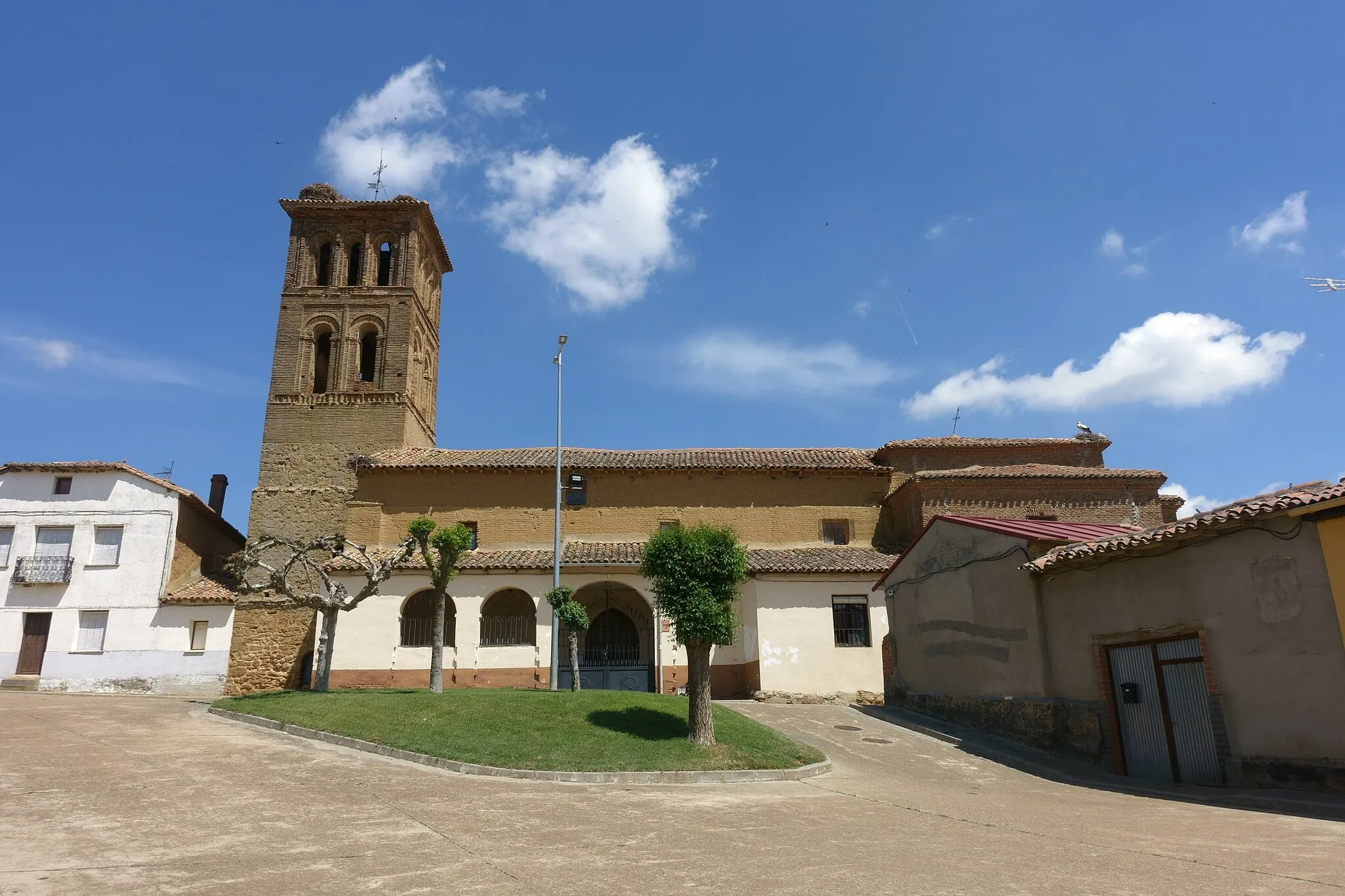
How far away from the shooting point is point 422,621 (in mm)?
25406

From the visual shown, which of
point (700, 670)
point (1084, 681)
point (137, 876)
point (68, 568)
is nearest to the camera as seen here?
point (137, 876)

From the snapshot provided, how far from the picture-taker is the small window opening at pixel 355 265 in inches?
1407

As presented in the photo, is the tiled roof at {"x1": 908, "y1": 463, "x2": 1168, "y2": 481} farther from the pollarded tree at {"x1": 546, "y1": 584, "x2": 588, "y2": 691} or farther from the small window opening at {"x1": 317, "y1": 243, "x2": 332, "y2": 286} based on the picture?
the small window opening at {"x1": 317, "y1": 243, "x2": 332, "y2": 286}

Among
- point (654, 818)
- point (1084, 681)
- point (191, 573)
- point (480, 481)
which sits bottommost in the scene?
point (654, 818)

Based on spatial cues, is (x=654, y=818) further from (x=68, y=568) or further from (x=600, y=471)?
(x=68, y=568)

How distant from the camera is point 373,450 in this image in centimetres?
3191

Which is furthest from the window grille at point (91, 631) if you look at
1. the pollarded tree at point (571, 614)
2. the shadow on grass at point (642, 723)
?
the shadow on grass at point (642, 723)

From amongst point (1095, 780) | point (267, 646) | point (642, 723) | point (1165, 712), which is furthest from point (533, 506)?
point (1165, 712)

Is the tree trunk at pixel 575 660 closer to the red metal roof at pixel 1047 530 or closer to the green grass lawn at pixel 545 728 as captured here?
the green grass lawn at pixel 545 728

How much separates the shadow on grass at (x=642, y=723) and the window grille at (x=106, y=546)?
21974 mm

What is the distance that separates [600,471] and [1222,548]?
20801 millimetres

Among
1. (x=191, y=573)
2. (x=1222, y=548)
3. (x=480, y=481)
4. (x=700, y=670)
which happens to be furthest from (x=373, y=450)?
(x=1222, y=548)

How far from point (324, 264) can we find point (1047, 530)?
3216 cm

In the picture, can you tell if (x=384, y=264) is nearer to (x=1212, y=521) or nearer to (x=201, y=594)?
(x=201, y=594)
